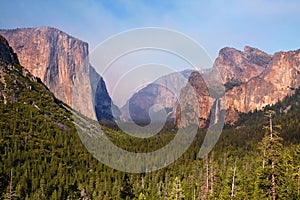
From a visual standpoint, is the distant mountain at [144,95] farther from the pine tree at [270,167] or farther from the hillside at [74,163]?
the pine tree at [270,167]

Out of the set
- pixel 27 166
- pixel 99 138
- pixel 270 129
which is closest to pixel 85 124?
pixel 99 138

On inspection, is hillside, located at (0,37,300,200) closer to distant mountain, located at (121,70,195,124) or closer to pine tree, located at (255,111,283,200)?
distant mountain, located at (121,70,195,124)

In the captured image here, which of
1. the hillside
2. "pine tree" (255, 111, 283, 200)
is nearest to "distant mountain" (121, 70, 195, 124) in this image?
Answer: the hillside

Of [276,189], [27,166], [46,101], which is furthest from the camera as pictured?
[46,101]

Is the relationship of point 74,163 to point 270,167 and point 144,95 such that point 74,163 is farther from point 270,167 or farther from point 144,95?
point 270,167

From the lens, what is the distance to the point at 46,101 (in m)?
198

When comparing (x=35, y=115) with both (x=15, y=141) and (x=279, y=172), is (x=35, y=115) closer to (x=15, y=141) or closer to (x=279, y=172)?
(x=15, y=141)

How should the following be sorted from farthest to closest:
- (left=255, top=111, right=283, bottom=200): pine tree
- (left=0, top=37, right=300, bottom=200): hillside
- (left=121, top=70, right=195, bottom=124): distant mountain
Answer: (left=0, top=37, right=300, bottom=200): hillside → (left=121, top=70, right=195, bottom=124): distant mountain → (left=255, top=111, right=283, bottom=200): pine tree

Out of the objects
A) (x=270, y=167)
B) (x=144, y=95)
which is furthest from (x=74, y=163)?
(x=270, y=167)

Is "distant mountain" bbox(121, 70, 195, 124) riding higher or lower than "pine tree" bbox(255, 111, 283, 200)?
higher

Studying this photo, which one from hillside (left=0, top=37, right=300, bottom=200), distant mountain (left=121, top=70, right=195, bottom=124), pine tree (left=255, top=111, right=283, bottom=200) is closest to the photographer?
pine tree (left=255, top=111, right=283, bottom=200)

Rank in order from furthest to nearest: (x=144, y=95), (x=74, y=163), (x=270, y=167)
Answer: (x=74, y=163)
(x=144, y=95)
(x=270, y=167)

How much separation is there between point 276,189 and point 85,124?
177 meters

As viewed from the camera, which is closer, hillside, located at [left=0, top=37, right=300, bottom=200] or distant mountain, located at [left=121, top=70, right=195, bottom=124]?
distant mountain, located at [left=121, top=70, right=195, bottom=124]
